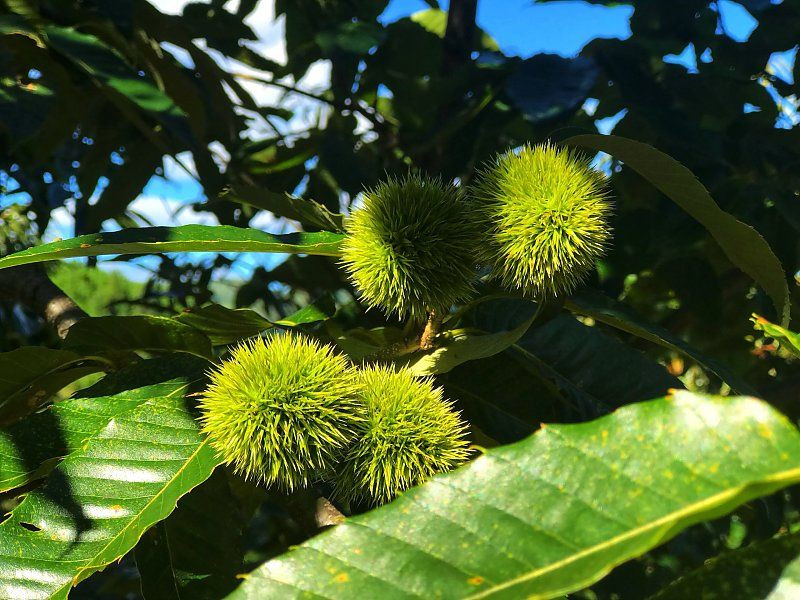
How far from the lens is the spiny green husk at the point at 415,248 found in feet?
2.68

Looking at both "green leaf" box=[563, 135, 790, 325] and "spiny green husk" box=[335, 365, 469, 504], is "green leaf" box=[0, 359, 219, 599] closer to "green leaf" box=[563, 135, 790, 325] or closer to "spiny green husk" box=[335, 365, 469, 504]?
"spiny green husk" box=[335, 365, 469, 504]

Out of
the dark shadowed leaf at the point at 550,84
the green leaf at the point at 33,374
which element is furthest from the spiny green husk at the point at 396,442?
the dark shadowed leaf at the point at 550,84

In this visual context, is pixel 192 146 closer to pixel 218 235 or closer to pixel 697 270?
pixel 218 235

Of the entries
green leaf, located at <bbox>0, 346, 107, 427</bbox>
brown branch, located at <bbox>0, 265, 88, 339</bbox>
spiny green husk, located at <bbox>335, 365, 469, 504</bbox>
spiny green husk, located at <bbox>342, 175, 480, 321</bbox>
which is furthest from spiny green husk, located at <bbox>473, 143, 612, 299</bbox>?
brown branch, located at <bbox>0, 265, 88, 339</bbox>

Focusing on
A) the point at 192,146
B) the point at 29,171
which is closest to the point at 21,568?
the point at 192,146

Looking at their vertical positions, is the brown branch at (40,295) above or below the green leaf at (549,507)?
above

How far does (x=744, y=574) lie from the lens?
485 mm

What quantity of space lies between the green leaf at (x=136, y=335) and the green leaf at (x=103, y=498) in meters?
0.12

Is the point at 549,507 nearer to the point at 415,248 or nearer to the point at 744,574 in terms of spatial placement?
the point at 744,574

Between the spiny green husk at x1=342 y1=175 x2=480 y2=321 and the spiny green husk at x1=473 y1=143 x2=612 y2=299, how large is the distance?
0.11 ft

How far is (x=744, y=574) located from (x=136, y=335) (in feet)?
2.35

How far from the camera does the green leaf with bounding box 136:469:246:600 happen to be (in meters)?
0.84

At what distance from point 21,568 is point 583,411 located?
65cm

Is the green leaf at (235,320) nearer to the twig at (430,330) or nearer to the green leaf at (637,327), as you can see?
the twig at (430,330)
